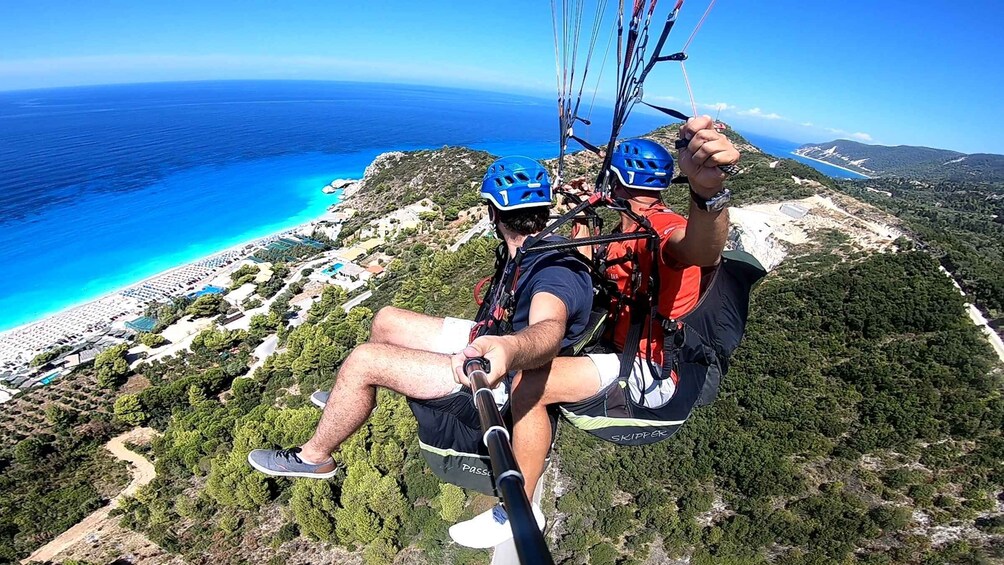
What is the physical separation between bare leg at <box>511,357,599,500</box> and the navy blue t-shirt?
57 cm

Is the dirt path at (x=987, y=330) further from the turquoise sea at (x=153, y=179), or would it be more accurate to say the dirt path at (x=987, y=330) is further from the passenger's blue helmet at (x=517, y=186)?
the turquoise sea at (x=153, y=179)

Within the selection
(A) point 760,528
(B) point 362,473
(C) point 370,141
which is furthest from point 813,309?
(C) point 370,141

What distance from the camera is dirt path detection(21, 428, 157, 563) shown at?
20328 mm

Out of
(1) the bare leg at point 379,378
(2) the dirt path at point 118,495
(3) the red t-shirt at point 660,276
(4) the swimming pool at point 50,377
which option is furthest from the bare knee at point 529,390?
(4) the swimming pool at point 50,377

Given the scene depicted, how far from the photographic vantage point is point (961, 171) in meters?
148

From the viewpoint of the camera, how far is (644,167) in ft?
12.9

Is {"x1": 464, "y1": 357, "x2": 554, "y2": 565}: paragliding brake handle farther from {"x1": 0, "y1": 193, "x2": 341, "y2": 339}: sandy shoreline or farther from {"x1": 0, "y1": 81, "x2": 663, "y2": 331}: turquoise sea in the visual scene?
{"x1": 0, "y1": 81, "x2": 663, "y2": 331}: turquoise sea

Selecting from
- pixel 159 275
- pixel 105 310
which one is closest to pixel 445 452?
pixel 105 310

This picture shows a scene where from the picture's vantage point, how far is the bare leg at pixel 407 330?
4.14 metres

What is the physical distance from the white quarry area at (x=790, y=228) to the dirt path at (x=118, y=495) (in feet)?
122

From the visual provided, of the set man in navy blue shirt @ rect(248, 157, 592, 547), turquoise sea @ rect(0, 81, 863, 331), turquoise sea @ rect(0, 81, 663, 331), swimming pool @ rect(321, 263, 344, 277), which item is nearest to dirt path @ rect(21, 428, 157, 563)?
swimming pool @ rect(321, 263, 344, 277)

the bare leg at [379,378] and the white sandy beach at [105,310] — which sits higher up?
the bare leg at [379,378]

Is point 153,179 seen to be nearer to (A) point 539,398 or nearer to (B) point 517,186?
(B) point 517,186

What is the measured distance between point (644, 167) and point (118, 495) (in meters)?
30.7
